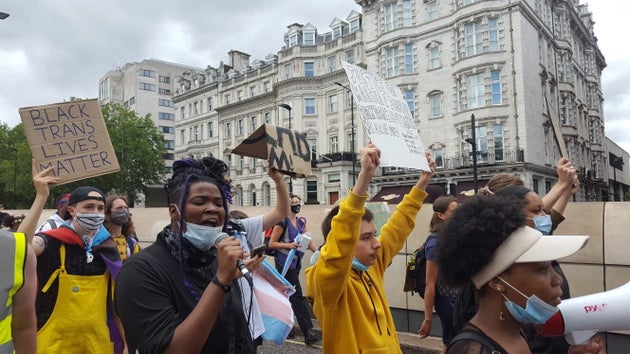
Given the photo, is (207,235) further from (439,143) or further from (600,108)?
(600,108)

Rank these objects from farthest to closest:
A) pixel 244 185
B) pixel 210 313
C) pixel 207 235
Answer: pixel 244 185
pixel 207 235
pixel 210 313

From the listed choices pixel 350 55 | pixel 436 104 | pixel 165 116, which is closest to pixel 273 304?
pixel 436 104

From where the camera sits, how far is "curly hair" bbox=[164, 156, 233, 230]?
91.1 inches

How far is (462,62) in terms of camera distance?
111ft

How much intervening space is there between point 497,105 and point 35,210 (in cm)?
3313

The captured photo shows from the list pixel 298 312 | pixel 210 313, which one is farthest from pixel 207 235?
pixel 298 312

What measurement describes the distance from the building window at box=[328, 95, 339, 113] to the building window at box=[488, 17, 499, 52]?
14.4 m

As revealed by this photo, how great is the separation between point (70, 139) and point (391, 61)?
36.0 metres

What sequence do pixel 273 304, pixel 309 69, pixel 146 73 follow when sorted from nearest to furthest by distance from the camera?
pixel 273 304 < pixel 309 69 < pixel 146 73

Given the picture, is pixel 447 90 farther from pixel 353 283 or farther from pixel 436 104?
pixel 353 283

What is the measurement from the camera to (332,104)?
1688 inches

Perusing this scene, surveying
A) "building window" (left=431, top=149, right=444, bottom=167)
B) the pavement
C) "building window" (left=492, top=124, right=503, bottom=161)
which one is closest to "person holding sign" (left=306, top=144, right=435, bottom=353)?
the pavement

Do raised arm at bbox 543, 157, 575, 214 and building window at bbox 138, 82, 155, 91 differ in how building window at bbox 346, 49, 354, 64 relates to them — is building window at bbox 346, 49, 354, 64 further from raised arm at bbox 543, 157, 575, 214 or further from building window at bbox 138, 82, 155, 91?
building window at bbox 138, 82, 155, 91

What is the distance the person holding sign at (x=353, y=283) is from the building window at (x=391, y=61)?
35697mm
